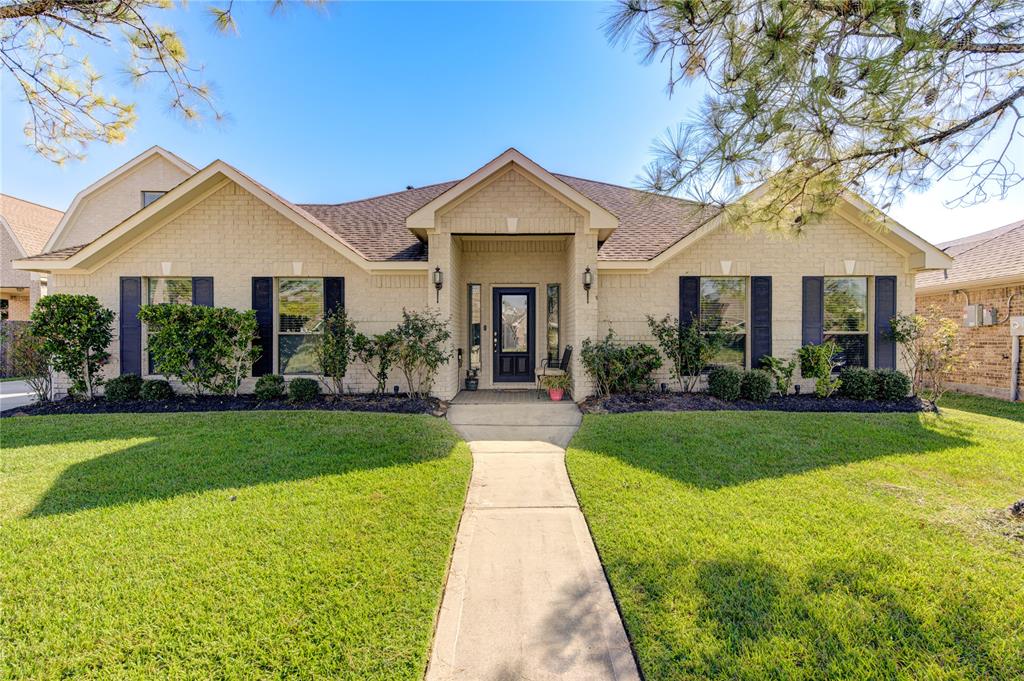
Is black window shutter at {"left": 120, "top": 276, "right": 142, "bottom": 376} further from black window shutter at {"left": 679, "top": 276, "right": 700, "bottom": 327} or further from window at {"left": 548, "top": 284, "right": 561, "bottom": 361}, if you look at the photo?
black window shutter at {"left": 679, "top": 276, "right": 700, "bottom": 327}

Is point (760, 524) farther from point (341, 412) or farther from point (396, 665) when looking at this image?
point (341, 412)

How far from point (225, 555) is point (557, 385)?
6236 mm

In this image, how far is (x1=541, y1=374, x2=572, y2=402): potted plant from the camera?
27.0 ft

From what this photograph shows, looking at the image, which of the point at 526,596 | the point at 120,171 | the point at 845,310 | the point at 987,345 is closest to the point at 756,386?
the point at 845,310

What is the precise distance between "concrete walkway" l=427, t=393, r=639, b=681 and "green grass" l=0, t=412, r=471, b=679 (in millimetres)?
165

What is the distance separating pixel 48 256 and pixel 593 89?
1107cm

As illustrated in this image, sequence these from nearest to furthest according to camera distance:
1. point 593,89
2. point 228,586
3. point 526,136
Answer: point 228,586 → point 593,89 → point 526,136

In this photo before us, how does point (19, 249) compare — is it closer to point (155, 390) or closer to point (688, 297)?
point (155, 390)

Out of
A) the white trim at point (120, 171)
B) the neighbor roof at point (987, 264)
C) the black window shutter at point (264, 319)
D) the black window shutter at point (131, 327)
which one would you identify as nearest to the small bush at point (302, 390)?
the black window shutter at point (264, 319)

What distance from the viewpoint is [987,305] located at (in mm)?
9945

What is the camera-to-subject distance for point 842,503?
3760mm

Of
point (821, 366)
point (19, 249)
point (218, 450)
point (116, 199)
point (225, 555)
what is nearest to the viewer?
point (225, 555)

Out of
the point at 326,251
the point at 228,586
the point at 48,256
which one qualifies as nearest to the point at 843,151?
the point at 228,586

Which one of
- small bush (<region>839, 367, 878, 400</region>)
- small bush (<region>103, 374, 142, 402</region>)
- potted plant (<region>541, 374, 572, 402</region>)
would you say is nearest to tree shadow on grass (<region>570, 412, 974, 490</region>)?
small bush (<region>839, 367, 878, 400</region>)
